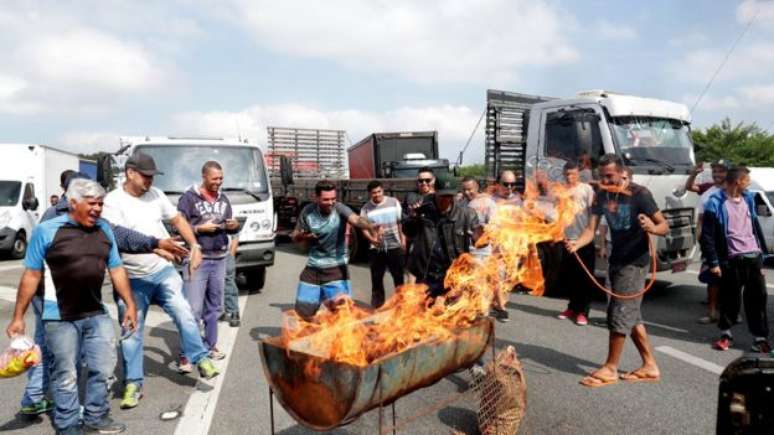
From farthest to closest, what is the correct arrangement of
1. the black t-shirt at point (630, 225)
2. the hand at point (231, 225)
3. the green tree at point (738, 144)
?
the green tree at point (738, 144) → the hand at point (231, 225) → the black t-shirt at point (630, 225)

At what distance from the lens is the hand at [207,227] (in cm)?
505

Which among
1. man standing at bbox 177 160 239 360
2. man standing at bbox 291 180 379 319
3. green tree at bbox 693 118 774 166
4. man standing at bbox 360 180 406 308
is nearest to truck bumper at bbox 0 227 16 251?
man standing at bbox 177 160 239 360

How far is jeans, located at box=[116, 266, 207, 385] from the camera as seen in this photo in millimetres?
4305

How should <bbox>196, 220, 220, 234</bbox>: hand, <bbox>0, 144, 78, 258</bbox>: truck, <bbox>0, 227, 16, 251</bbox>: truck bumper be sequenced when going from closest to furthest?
<bbox>196, 220, 220, 234</bbox>: hand → <bbox>0, 227, 16, 251</bbox>: truck bumper → <bbox>0, 144, 78, 258</bbox>: truck

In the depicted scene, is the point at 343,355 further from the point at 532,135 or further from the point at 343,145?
the point at 343,145

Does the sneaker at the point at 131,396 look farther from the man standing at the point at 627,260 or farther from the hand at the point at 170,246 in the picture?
the man standing at the point at 627,260

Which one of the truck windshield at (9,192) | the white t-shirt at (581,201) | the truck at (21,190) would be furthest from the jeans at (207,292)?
the truck windshield at (9,192)

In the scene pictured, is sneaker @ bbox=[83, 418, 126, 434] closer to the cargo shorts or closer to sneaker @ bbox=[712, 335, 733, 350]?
the cargo shorts

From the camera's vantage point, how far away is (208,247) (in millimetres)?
5195

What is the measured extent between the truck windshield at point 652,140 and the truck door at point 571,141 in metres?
0.29

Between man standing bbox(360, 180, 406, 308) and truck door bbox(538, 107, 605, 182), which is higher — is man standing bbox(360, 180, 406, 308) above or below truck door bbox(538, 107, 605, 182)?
below

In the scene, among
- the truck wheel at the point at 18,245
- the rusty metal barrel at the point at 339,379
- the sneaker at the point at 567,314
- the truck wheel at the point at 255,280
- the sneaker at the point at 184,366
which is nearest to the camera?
the rusty metal barrel at the point at 339,379

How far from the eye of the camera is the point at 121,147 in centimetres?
861

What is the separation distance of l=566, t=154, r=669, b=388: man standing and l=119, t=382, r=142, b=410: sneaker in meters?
3.84
